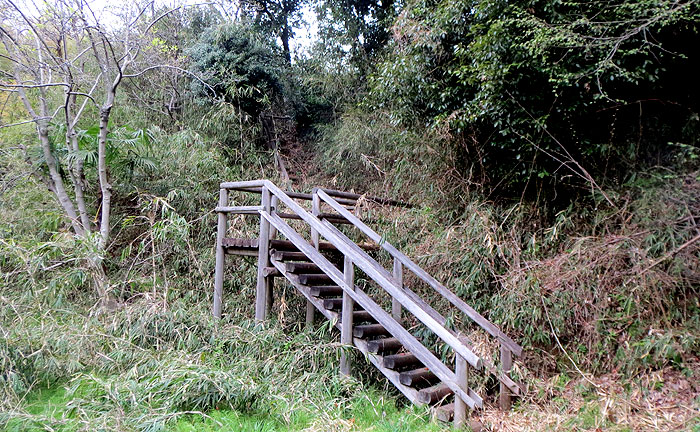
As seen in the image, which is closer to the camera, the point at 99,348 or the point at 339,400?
the point at 339,400

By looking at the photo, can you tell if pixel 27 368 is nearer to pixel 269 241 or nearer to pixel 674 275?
pixel 269 241

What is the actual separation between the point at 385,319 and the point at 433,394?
77 centimetres

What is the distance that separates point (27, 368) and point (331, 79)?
23.8 ft

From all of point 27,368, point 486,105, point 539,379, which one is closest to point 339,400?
point 539,379

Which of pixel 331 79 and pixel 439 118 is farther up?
pixel 331 79

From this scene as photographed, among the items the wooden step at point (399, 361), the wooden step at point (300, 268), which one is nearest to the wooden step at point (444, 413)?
the wooden step at point (399, 361)

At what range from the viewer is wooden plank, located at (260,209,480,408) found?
3879 mm

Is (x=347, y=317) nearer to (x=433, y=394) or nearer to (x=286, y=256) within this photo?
(x=433, y=394)

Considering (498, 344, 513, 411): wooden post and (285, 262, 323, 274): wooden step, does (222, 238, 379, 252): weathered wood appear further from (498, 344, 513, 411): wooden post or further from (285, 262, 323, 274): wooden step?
(498, 344, 513, 411): wooden post

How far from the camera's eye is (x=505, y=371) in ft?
13.6

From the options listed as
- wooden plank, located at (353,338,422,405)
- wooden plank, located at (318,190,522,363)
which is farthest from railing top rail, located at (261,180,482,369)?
wooden plank, located at (353,338,422,405)

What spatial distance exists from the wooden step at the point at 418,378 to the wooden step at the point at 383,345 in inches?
13.0

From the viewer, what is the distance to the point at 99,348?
15.5ft

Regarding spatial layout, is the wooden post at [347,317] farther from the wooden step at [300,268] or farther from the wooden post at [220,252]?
the wooden post at [220,252]
